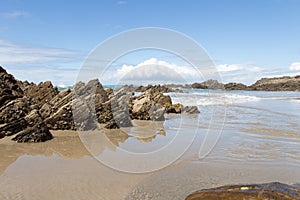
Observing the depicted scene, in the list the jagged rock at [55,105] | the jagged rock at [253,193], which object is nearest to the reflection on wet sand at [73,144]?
the jagged rock at [55,105]

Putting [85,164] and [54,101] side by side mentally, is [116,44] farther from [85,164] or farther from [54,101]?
[54,101]

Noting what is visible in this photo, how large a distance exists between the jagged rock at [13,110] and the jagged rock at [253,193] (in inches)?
460

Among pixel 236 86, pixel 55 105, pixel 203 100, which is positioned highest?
pixel 236 86

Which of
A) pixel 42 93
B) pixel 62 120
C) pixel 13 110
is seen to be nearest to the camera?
pixel 62 120

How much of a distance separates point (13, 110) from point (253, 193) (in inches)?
507

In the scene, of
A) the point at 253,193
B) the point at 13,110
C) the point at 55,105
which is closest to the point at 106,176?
the point at 253,193

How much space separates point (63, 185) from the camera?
19.6 feet

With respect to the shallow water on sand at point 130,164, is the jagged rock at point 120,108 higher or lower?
higher

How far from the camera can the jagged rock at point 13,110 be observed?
13321 millimetres

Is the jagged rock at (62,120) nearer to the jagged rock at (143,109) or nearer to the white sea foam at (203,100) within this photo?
the jagged rock at (143,109)

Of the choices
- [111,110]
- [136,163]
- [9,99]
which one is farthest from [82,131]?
[136,163]

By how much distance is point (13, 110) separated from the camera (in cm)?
1370

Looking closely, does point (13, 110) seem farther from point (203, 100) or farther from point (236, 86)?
point (236, 86)

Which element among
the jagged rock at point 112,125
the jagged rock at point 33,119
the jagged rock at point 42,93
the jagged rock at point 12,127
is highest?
the jagged rock at point 42,93
